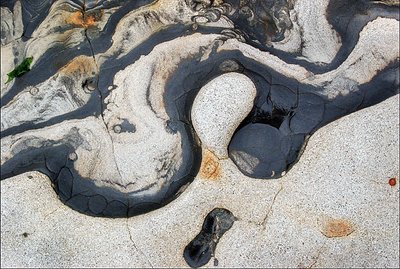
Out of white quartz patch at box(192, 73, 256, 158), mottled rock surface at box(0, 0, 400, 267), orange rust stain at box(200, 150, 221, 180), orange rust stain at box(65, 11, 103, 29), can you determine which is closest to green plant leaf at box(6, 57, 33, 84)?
mottled rock surface at box(0, 0, 400, 267)

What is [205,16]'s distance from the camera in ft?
10.1

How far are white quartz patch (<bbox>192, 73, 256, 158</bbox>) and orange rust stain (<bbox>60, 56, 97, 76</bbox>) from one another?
0.75 metres

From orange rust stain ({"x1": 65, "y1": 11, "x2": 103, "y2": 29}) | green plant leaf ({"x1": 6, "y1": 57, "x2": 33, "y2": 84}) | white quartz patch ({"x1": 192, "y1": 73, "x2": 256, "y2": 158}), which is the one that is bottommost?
white quartz patch ({"x1": 192, "y1": 73, "x2": 256, "y2": 158})

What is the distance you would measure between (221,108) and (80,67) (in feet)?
3.28

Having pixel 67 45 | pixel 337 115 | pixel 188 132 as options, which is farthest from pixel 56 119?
pixel 337 115

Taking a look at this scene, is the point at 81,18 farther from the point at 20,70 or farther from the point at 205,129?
the point at 205,129

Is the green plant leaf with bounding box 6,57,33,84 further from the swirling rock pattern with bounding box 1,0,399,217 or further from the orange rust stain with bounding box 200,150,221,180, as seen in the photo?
the orange rust stain with bounding box 200,150,221,180

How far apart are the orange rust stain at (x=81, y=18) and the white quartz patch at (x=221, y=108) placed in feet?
2.83

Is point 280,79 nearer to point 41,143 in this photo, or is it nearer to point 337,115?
point 337,115

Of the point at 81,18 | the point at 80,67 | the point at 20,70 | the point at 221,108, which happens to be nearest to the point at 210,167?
the point at 221,108

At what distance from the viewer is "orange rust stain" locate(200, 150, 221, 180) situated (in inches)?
121

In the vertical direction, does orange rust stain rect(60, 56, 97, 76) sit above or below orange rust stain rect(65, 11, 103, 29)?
below

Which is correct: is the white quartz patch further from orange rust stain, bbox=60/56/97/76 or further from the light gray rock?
orange rust stain, bbox=60/56/97/76

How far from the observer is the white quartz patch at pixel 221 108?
306 cm
